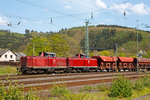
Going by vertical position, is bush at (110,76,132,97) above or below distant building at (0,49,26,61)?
below

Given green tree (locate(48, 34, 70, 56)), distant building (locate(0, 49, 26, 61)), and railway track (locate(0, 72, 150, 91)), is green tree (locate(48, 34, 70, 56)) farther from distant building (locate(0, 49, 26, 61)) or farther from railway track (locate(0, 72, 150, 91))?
railway track (locate(0, 72, 150, 91))

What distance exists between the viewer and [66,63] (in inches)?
1342

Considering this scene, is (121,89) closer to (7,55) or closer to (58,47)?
(58,47)

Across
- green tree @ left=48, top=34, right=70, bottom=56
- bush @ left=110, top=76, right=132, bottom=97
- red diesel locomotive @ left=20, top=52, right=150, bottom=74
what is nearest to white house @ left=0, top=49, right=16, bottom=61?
green tree @ left=48, top=34, right=70, bottom=56

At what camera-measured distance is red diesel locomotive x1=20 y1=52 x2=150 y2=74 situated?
96.0 ft

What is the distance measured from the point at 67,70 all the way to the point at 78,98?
26.2 m

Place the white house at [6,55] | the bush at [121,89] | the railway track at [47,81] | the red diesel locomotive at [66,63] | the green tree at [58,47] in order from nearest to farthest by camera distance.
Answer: the bush at [121,89] → the railway track at [47,81] → the red diesel locomotive at [66,63] → the green tree at [58,47] → the white house at [6,55]

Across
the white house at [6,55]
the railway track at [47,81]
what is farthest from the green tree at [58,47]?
the railway track at [47,81]

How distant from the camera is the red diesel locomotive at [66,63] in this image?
29.3 meters

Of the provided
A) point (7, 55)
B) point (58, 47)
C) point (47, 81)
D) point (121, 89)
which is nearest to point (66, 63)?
point (47, 81)

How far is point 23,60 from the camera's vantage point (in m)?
30.0

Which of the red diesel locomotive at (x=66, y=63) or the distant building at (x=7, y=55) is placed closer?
the red diesel locomotive at (x=66, y=63)

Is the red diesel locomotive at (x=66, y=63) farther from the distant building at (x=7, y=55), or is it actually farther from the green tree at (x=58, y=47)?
the distant building at (x=7, y=55)

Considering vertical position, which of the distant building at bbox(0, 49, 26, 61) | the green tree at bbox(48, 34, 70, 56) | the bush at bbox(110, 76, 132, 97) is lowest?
the bush at bbox(110, 76, 132, 97)
